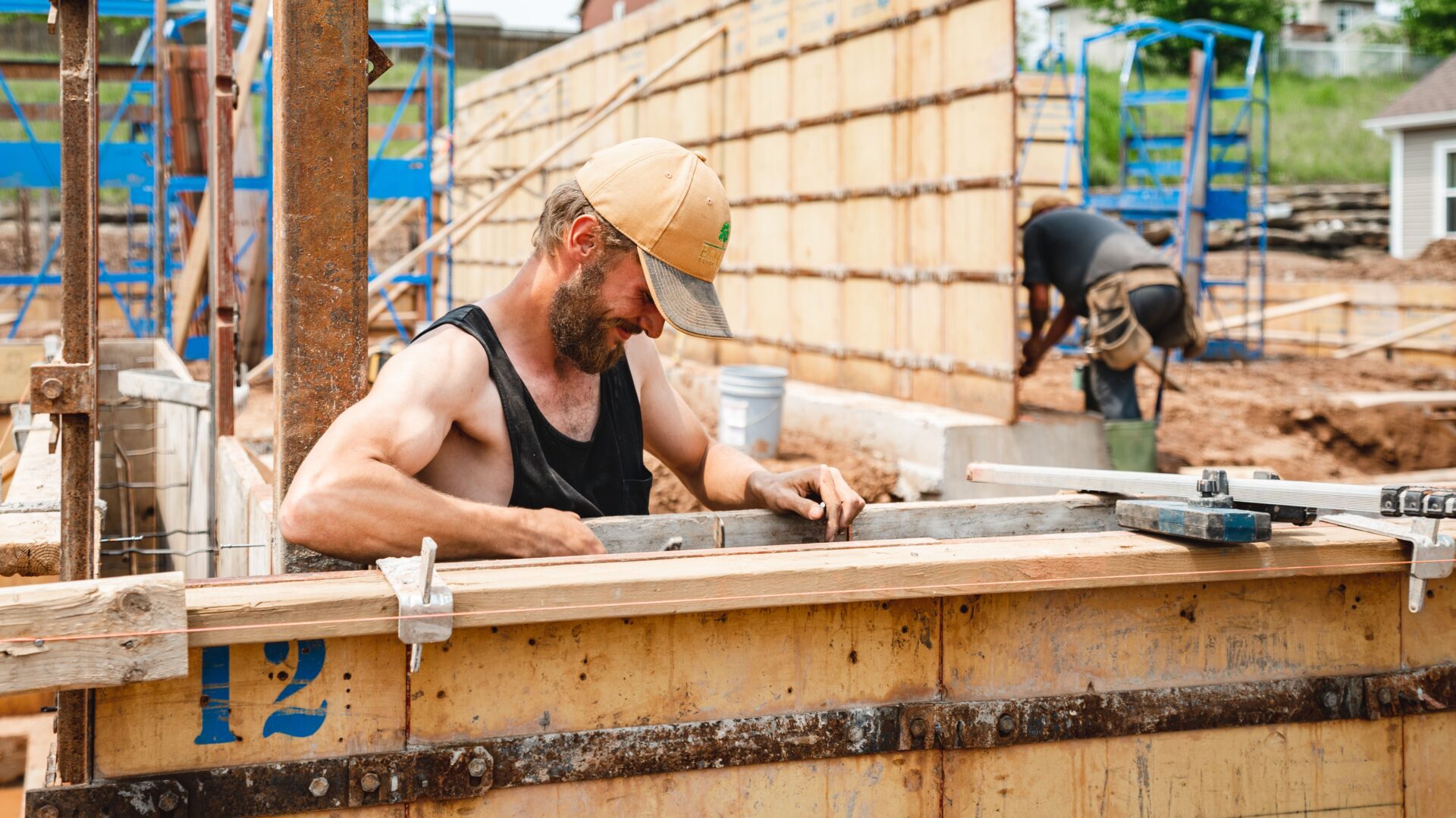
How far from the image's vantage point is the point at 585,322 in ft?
9.16

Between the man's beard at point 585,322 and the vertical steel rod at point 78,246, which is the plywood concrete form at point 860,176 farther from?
the vertical steel rod at point 78,246

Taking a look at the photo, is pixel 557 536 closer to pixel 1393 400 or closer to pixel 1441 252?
pixel 1393 400

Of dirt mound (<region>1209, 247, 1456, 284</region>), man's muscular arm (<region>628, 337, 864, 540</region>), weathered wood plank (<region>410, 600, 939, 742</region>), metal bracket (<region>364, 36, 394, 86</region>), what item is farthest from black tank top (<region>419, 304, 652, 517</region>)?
dirt mound (<region>1209, 247, 1456, 284</region>)

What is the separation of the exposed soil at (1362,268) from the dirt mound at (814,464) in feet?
46.3

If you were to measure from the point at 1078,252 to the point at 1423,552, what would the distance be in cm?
639

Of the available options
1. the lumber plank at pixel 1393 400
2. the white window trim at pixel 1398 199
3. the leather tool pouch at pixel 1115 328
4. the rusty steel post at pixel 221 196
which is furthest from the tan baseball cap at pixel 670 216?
the white window trim at pixel 1398 199

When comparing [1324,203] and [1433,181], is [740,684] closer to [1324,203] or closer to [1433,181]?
[1433,181]

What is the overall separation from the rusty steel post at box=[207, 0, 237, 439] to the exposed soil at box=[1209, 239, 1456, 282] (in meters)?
18.7

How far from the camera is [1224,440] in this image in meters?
9.83

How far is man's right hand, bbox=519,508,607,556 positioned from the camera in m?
2.43

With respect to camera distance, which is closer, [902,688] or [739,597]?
[739,597]

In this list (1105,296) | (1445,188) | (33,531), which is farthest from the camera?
(1445,188)

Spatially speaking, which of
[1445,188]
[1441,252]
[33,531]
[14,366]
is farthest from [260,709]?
[1445,188]

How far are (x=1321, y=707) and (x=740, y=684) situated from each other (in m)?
1.13
